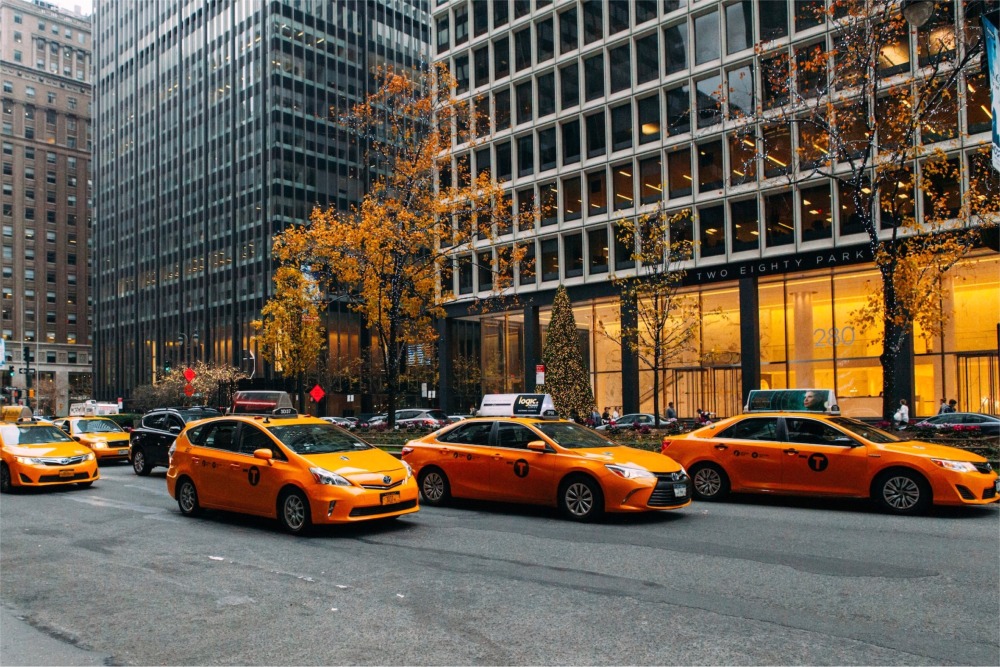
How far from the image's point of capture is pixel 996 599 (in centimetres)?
701

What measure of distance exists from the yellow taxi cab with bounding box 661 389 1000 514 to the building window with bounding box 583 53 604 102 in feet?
101

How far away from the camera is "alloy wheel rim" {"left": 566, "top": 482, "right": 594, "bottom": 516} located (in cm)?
1145

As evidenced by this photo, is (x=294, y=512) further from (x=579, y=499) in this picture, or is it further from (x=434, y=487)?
(x=579, y=499)

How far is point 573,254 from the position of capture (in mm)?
42625

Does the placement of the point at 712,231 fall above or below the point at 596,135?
below

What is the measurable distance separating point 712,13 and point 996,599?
116 ft

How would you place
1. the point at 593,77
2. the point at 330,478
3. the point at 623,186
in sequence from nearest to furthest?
1. the point at 330,478
2. the point at 623,186
3. the point at 593,77

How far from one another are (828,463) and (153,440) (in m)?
15.8

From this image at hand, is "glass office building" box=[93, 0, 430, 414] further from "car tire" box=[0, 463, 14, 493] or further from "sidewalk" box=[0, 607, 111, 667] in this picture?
"sidewalk" box=[0, 607, 111, 667]

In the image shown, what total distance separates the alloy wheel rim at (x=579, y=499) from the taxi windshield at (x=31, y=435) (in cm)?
1196

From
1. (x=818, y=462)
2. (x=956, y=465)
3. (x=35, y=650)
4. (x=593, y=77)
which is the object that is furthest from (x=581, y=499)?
(x=593, y=77)

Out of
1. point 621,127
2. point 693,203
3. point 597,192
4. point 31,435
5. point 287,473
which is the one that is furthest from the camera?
point 597,192

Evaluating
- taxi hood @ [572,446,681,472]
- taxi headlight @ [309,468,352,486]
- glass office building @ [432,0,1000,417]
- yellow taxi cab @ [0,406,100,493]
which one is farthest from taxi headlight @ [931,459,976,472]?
glass office building @ [432,0,1000,417]

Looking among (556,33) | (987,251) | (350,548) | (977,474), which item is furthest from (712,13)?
(350,548)
